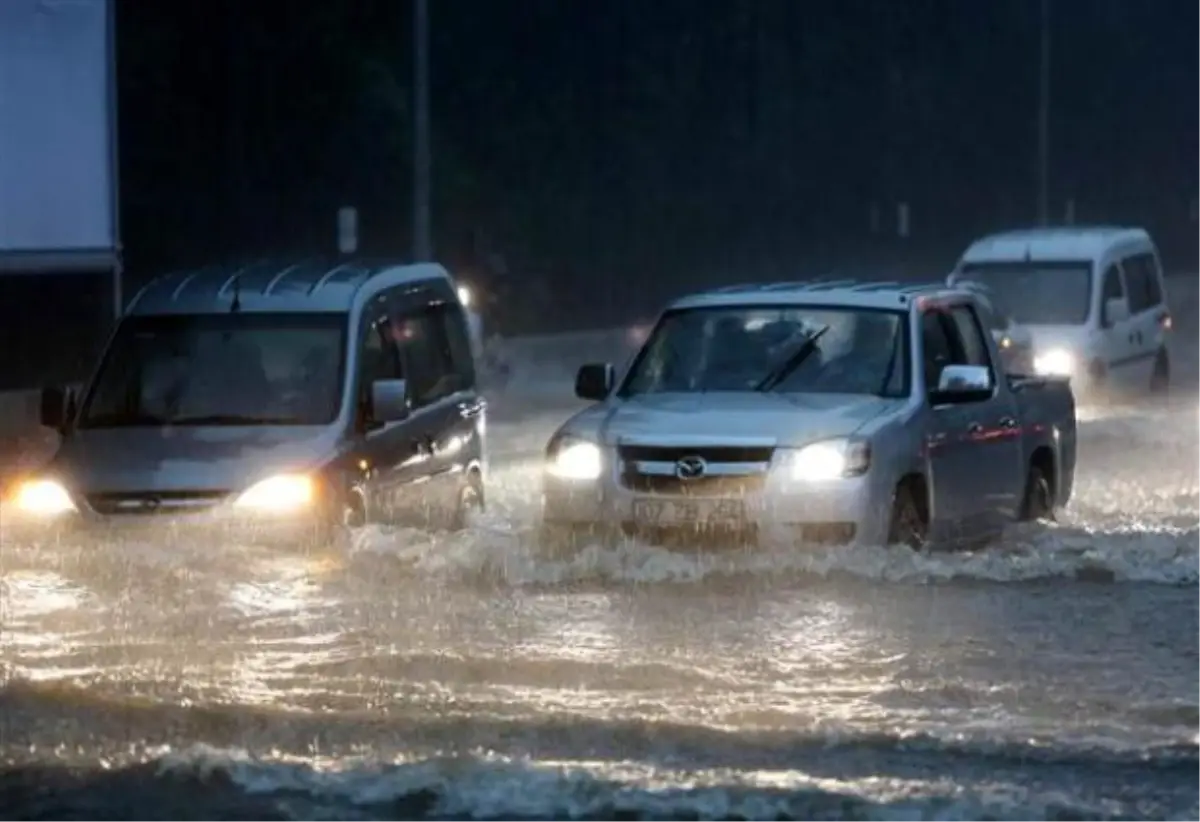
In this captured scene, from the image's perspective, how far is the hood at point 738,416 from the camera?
527 inches

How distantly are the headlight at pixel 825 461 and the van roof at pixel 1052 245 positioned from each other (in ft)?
50.2

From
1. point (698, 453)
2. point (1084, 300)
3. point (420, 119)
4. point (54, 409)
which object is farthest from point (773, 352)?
point (1084, 300)

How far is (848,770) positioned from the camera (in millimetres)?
9305

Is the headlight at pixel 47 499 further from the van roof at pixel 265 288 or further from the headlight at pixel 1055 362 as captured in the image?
the headlight at pixel 1055 362

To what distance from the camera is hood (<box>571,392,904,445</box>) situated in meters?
13.4

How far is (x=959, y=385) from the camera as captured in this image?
14422mm

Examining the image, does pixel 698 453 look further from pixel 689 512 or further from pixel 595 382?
pixel 595 382

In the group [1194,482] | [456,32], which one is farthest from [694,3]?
[1194,482]

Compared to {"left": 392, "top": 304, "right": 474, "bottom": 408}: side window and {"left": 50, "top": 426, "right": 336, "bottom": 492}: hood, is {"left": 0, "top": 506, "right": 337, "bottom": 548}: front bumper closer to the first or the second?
{"left": 50, "top": 426, "right": 336, "bottom": 492}: hood

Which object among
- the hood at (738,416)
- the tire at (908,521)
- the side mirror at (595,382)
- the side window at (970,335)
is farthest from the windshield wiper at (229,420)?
the side window at (970,335)

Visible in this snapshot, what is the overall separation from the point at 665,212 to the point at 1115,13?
16247mm

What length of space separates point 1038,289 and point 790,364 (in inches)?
554

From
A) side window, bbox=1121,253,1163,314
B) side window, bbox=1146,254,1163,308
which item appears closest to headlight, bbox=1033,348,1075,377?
side window, bbox=1121,253,1163,314

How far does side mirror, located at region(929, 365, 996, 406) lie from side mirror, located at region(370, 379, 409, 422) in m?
2.66
